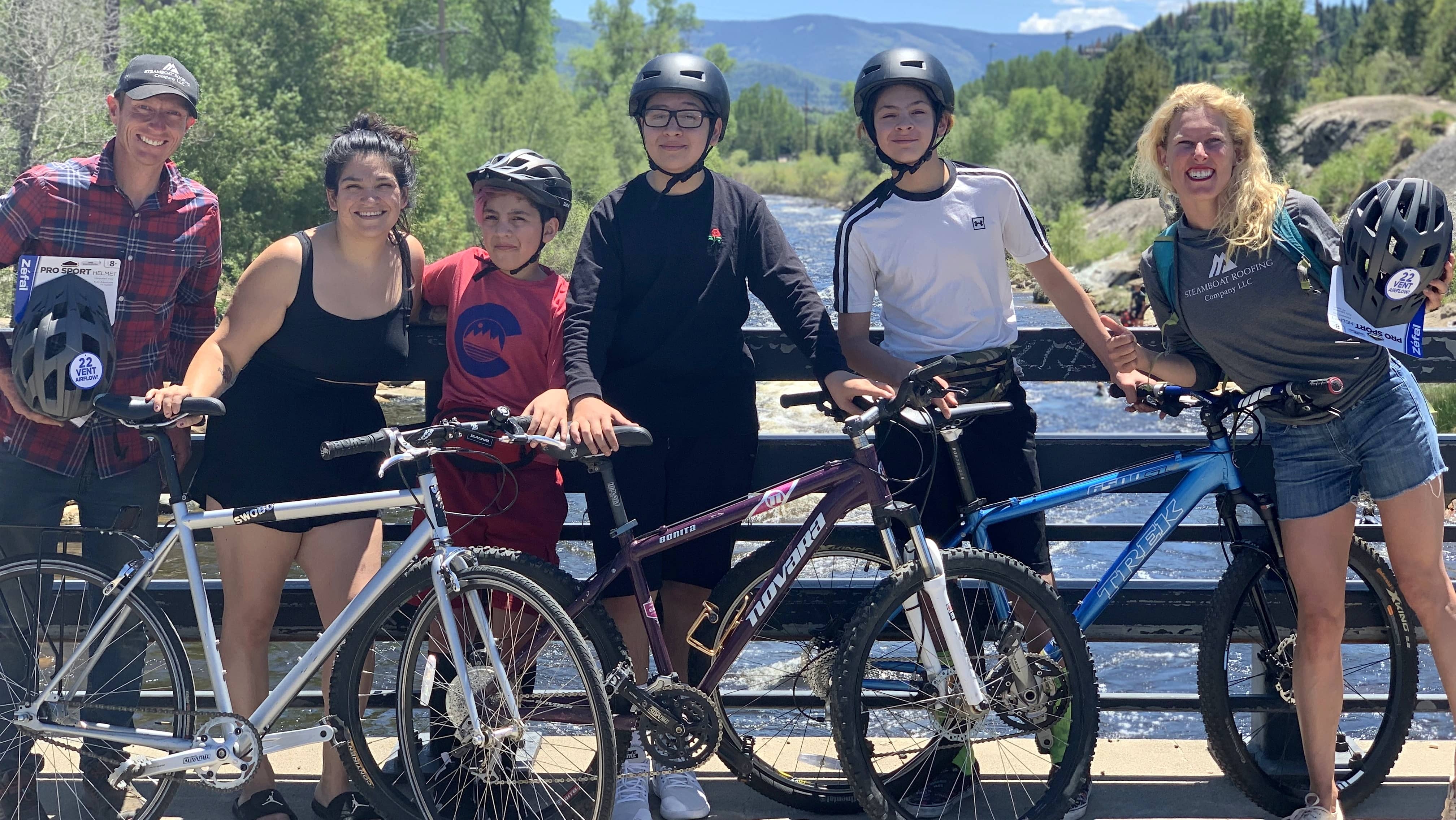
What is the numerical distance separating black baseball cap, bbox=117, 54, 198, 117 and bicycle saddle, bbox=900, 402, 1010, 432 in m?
2.22

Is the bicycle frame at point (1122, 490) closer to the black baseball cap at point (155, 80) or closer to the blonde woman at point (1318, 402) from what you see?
the blonde woman at point (1318, 402)

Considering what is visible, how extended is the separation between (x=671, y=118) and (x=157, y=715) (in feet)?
7.41

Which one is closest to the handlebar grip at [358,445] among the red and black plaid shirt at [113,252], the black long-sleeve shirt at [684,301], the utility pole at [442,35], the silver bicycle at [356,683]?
the silver bicycle at [356,683]

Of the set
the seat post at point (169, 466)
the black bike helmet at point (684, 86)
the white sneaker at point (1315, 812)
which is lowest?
the white sneaker at point (1315, 812)

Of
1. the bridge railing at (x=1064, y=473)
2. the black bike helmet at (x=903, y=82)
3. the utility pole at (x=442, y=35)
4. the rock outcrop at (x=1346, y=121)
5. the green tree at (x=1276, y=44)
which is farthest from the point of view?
the green tree at (x=1276, y=44)

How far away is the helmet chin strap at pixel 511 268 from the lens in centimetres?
358

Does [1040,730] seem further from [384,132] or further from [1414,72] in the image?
[1414,72]

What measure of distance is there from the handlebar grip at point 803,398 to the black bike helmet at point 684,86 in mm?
694

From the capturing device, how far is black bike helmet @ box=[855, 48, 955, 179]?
11.7 ft

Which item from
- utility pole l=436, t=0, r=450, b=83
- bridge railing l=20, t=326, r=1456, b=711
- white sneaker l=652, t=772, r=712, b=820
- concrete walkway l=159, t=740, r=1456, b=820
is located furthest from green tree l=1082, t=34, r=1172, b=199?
white sneaker l=652, t=772, r=712, b=820

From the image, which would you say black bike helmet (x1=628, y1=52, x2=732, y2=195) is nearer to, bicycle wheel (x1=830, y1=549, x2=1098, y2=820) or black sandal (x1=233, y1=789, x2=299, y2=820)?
bicycle wheel (x1=830, y1=549, x2=1098, y2=820)

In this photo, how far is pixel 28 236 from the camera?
3.52 meters

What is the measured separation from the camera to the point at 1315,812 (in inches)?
134

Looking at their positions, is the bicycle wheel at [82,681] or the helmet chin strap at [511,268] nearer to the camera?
the bicycle wheel at [82,681]
